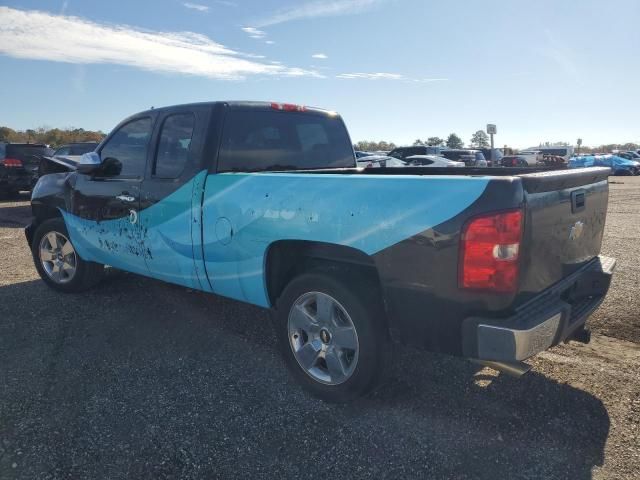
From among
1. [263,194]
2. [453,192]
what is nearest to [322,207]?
[263,194]

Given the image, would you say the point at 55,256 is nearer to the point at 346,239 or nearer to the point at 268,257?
the point at 268,257

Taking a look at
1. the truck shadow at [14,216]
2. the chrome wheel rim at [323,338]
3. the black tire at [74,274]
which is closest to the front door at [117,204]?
the black tire at [74,274]

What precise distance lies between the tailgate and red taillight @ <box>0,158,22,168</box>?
1562 cm

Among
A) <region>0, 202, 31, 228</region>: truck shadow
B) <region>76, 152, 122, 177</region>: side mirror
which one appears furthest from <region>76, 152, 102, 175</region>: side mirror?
<region>0, 202, 31, 228</region>: truck shadow

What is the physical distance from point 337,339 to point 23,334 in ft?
9.73

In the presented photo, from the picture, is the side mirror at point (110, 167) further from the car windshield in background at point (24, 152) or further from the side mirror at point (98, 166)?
the car windshield in background at point (24, 152)

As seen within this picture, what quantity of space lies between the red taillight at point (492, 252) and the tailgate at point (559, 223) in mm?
91

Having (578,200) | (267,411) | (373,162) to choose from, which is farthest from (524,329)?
(373,162)

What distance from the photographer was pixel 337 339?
3053 millimetres

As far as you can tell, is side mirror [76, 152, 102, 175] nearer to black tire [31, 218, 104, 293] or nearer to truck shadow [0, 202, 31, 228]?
black tire [31, 218, 104, 293]

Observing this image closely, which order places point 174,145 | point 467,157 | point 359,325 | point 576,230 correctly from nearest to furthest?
point 359,325
point 576,230
point 174,145
point 467,157

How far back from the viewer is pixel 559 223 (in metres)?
2.74

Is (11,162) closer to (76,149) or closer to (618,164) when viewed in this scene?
(76,149)

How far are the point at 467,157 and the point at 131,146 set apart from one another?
23.2 metres
